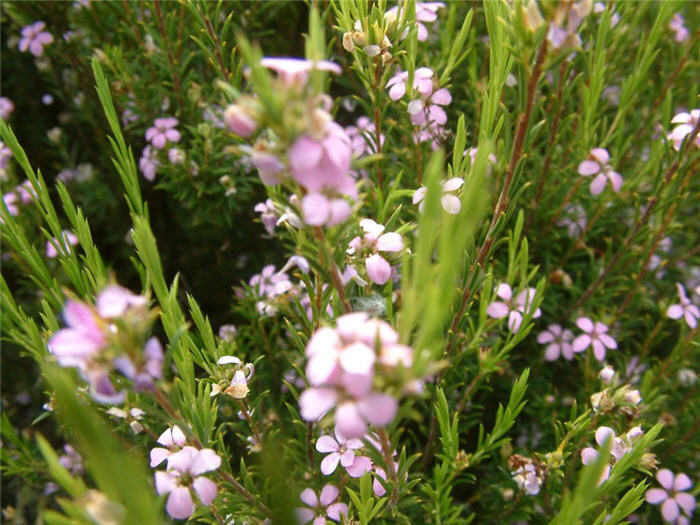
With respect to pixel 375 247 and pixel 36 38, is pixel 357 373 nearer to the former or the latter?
pixel 375 247

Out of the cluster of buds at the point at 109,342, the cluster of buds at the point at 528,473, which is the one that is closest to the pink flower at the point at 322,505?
the cluster of buds at the point at 528,473

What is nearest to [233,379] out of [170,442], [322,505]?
[170,442]

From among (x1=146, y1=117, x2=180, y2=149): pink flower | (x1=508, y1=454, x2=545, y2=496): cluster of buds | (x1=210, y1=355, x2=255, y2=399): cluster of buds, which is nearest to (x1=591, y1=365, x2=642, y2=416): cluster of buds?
(x1=508, y1=454, x2=545, y2=496): cluster of buds

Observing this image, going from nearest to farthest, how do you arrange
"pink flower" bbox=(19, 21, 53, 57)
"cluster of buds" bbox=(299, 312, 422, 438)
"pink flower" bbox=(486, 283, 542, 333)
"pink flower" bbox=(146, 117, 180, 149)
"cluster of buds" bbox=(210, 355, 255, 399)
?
"cluster of buds" bbox=(299, 312, 422, 438), "cluster of buds" bbox=(210, 355, 255, 399), "pink flower" bbox=(486, 283, 542, 333), "pink flower" bbox=(146, 117, 180, 149), "pink flower" bbox=(19, 21, 53, 57)

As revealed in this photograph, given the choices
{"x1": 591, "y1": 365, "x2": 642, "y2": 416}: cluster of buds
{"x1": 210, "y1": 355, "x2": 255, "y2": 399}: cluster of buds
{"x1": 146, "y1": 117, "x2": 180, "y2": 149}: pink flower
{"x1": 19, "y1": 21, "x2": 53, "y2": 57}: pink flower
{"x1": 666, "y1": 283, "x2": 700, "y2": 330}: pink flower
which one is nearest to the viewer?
{"x1": 210, "y1": 355, "x2": 255, "y2": 399}: cluster of buds

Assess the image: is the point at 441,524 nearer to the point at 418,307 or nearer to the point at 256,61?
the point at 418,307

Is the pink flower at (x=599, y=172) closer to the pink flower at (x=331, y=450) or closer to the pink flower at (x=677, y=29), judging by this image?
the pink flower at (x=677, y=29)

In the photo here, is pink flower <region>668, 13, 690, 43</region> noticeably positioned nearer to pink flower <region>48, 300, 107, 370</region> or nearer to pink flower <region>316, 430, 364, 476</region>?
pink flower <region>316, 430, 364, 476</region>
